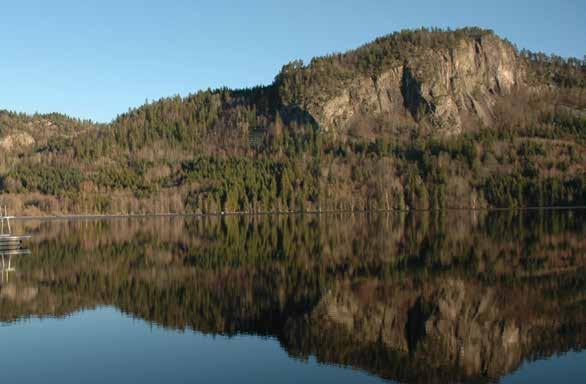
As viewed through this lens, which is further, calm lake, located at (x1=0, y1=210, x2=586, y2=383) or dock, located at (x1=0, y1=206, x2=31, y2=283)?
dock, located at (x1=0, y1=206, x2=31, y2=283)

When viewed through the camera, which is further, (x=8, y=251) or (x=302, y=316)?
(x=8, y=251)

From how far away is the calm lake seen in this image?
30772 millimetres

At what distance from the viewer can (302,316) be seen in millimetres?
40688

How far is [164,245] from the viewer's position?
8769 cm

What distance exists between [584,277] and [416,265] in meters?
14.8

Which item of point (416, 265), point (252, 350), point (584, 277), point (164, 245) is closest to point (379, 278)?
point (416, 265)

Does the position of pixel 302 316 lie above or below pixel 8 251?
below

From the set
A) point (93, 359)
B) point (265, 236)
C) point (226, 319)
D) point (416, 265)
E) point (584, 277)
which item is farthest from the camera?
point (265, 236)

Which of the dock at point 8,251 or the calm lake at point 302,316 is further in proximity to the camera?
the dock at point 8,251

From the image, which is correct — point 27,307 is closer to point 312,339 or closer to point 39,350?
point 39,350

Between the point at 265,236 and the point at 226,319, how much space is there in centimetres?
5805

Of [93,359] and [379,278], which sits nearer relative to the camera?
[93,359]

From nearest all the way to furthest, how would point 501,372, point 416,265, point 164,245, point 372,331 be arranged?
point 501,372
point 372,331
point 416,265
point 164,245

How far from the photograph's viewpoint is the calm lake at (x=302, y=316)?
30.8m
